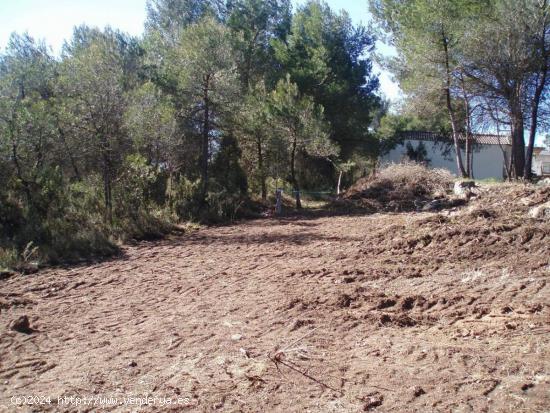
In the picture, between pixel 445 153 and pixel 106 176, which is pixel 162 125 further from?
pixel 445 153

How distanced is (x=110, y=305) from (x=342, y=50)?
1999 centimetres

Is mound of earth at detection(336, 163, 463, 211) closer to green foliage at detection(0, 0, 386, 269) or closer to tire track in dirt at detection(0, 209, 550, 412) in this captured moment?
green foliage at detection(0, 0, 386, 269)

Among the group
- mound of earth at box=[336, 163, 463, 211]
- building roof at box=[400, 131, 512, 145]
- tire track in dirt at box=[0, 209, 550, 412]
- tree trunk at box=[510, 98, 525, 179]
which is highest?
building roof at box=[400, 131, 512, 145]

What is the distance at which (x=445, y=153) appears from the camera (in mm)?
31391

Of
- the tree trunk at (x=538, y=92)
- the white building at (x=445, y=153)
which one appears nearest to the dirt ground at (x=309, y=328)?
the tree trunk at (x=538, y=92)

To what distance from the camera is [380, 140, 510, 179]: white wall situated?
31641 millimetres

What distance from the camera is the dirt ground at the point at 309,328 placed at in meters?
2.99

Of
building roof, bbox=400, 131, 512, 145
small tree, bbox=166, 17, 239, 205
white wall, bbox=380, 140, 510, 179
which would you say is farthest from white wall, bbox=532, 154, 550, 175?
small tree, bbox=166, 17, 239, 205

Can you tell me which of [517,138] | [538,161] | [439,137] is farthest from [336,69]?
[538,161]

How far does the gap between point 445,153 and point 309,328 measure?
30048mm

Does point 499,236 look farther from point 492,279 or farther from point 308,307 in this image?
point 308,307

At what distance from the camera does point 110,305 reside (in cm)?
558

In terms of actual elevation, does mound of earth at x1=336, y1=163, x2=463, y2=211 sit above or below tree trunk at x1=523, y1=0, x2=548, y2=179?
below

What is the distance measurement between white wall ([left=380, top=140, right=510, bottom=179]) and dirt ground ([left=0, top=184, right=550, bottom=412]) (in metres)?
24.6
